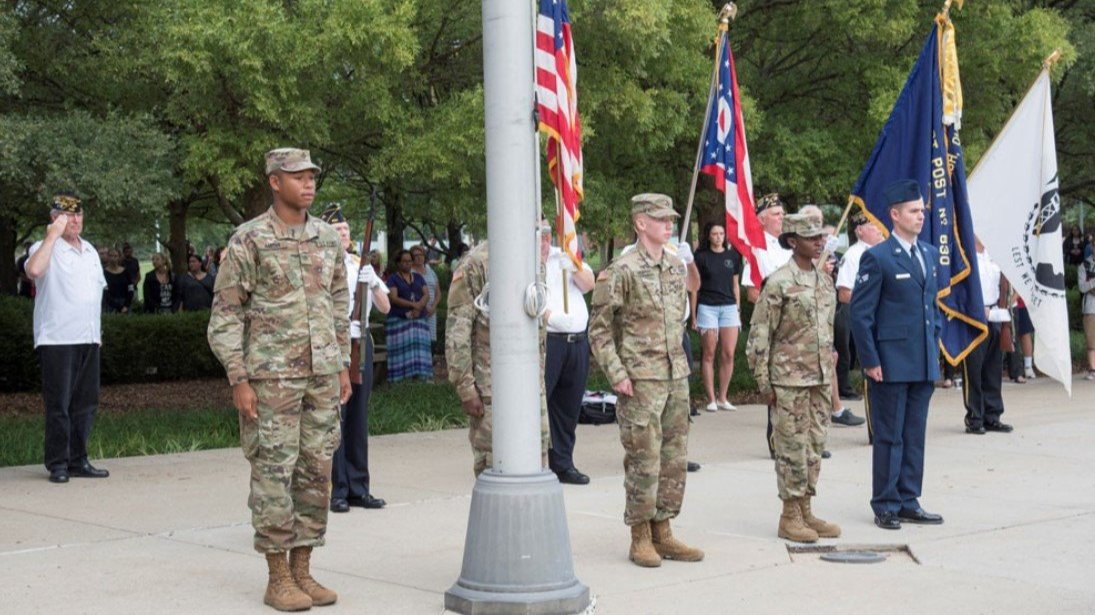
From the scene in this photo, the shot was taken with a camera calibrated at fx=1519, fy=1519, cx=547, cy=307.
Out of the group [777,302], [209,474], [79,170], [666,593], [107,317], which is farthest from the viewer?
[107,317]

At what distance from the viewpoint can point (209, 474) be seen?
37.6 feet

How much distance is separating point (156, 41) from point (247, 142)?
121 cm

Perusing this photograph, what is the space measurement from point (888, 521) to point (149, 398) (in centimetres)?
1148

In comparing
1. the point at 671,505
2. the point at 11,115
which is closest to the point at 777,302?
the point at 671,505

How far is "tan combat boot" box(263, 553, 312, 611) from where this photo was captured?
22.9 feet

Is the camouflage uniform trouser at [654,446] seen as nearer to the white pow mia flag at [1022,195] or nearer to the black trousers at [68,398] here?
the black trousers at [68,398]

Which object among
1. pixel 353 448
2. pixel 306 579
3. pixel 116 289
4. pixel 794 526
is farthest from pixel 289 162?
pixel 116 289

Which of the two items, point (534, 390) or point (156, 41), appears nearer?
point (534, 390)

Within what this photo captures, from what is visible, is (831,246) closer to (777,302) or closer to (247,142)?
(777,302)

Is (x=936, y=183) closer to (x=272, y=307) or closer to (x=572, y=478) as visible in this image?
(x=572, y=478)

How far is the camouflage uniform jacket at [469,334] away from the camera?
8.84 m

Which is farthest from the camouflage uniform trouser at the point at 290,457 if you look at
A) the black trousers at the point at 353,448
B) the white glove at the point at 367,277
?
the black trousers at the point at 353,448

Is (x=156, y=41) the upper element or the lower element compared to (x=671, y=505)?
upper

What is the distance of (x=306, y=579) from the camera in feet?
23.6
